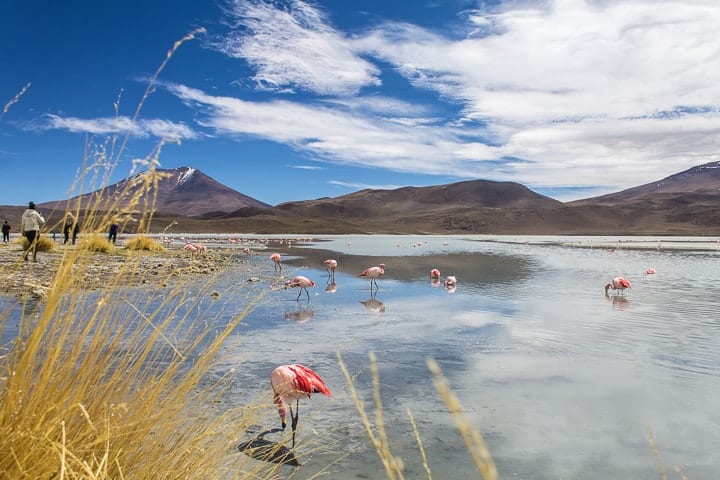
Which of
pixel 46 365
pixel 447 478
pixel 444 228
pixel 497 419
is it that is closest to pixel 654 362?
pixel 497 419

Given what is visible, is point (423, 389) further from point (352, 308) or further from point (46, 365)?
point (352, 308)

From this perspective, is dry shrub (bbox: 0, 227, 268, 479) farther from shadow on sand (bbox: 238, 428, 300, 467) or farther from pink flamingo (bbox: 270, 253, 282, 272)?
pink flamingo (bbox: 270, 253, 282, 272)

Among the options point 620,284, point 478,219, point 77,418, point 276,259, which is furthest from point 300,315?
point 478,219

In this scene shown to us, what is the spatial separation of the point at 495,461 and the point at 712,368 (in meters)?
3.51

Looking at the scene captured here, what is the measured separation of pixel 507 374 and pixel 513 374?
65mm

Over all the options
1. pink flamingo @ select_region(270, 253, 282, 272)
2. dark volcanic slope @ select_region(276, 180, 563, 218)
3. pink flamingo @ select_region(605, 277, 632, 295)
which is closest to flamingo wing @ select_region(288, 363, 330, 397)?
pink flamingo @ select_region(605, 277, 632, 295)

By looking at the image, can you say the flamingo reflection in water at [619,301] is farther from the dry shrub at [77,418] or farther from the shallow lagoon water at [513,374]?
the dry shrub at [77,418]

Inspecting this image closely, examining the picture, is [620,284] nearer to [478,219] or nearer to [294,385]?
[294,385]

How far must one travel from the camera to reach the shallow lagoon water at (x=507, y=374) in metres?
3.53

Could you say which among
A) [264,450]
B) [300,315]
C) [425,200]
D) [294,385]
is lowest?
[264,450]

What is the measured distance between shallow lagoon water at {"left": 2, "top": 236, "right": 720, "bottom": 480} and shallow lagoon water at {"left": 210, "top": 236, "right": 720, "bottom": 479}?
2 cm

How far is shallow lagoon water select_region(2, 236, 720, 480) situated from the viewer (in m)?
3.53

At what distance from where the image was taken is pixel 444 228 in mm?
91562

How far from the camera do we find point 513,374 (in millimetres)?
5391
